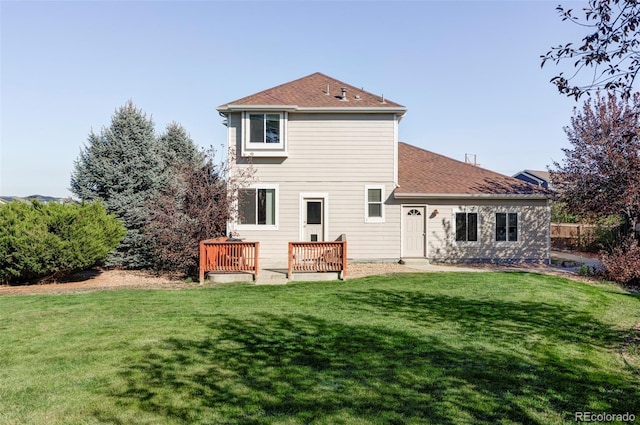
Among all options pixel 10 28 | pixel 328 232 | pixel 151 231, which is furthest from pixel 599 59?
pixel 10 28

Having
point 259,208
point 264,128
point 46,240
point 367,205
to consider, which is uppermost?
point 264,128

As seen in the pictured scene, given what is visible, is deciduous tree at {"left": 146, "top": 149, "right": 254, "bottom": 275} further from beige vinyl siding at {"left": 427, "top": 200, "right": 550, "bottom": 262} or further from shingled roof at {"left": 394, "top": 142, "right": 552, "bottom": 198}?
beige vinyl siding at {"left": 427, "top": 200, "right": 550, "bottom": 262}

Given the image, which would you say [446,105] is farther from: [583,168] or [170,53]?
[170,53]

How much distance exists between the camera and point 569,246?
70.9ft

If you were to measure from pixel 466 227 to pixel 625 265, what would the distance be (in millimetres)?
5352

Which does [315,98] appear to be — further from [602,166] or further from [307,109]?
[602,166]

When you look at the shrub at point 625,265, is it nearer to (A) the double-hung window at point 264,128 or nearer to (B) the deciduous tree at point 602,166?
(B) the deciduous tree at point 602,166

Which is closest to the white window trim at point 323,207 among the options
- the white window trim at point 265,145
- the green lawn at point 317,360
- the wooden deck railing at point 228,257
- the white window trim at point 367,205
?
the white window trim at point 367,205

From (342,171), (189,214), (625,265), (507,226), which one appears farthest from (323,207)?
(625,265)

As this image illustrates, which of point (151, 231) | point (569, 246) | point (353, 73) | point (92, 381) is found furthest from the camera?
point (569, 246)

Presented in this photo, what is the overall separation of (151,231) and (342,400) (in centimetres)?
1149

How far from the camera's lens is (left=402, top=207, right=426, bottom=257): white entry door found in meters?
15.4

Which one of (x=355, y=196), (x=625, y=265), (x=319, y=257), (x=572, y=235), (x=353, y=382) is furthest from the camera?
(x=572, y=235)

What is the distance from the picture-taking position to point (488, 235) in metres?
15.6
